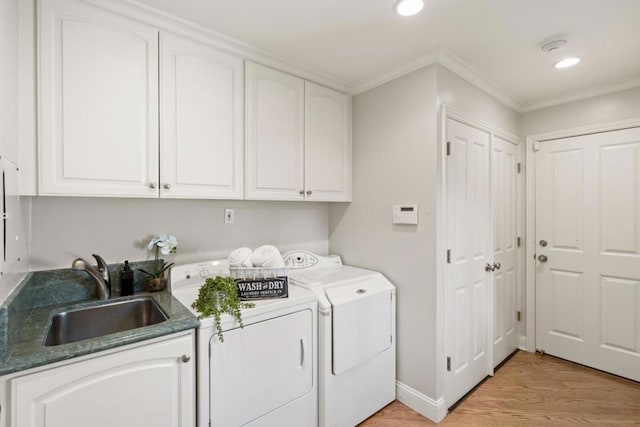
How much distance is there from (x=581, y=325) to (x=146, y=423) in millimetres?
3252

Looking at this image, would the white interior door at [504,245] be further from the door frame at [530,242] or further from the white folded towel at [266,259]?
the white folded towel at [266,259]

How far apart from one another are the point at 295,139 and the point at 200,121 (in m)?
0.66

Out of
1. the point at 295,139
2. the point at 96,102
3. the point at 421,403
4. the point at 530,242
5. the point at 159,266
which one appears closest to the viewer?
the point at 96,102

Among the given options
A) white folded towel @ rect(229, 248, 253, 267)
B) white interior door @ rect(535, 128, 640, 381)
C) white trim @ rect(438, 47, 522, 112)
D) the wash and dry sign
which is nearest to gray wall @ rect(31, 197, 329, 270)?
white folded towel @ rect(229, 248, 253, 267)

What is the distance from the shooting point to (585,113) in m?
2.61

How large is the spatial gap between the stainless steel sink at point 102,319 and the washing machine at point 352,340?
835 mm

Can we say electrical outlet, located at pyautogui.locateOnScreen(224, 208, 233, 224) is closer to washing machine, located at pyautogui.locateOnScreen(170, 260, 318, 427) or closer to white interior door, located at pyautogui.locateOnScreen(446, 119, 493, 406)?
washing machine, located at pyautogui.locateOnScreen(170, 260, 318, 427)

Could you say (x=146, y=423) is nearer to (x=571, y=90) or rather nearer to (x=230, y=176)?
(x=230, y=176)

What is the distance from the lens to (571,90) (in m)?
2.58

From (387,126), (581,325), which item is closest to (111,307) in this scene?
(387,126)

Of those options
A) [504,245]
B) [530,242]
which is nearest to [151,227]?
[504,245]

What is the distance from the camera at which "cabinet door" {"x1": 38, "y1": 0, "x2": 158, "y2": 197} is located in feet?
4.45

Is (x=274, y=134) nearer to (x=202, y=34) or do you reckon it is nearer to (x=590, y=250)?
(x=202, y=34)

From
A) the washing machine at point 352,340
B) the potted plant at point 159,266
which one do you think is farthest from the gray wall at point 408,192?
the potted plant at point 159,266
